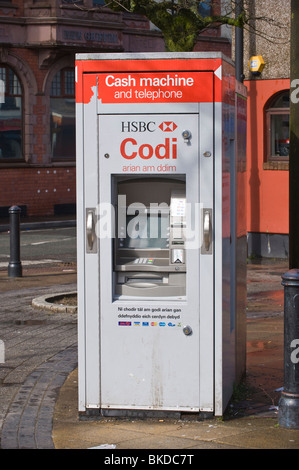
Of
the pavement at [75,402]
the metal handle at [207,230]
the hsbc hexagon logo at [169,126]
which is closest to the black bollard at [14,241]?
the pavement at [75,402]

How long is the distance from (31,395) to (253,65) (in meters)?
10.7

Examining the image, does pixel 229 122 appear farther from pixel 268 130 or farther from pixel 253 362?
pixel 268 130

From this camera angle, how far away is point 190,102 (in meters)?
6.70

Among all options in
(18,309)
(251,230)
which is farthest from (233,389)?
(251,230)

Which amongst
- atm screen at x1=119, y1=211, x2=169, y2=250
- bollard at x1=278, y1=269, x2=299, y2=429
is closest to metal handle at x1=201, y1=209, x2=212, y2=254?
atm screen at x1=119, y1=211, x2=169, y2=250

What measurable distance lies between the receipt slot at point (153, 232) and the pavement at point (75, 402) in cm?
22

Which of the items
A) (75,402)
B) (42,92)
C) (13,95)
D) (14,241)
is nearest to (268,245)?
(14,241)

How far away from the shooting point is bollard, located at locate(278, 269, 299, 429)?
6.57 m

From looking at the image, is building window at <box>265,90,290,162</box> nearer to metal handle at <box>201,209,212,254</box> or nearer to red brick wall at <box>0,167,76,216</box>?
metal handle at <box>201,209,212,254</box>

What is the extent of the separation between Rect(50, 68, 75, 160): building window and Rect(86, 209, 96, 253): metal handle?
72.4ft

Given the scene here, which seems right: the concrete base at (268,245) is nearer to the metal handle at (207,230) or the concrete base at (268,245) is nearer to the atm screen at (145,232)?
the atm screen at (145,232)

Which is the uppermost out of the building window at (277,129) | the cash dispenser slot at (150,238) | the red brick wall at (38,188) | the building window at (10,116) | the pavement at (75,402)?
the building window at (10,116)

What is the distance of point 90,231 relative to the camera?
6805mm

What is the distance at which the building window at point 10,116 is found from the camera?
27.2 meters
